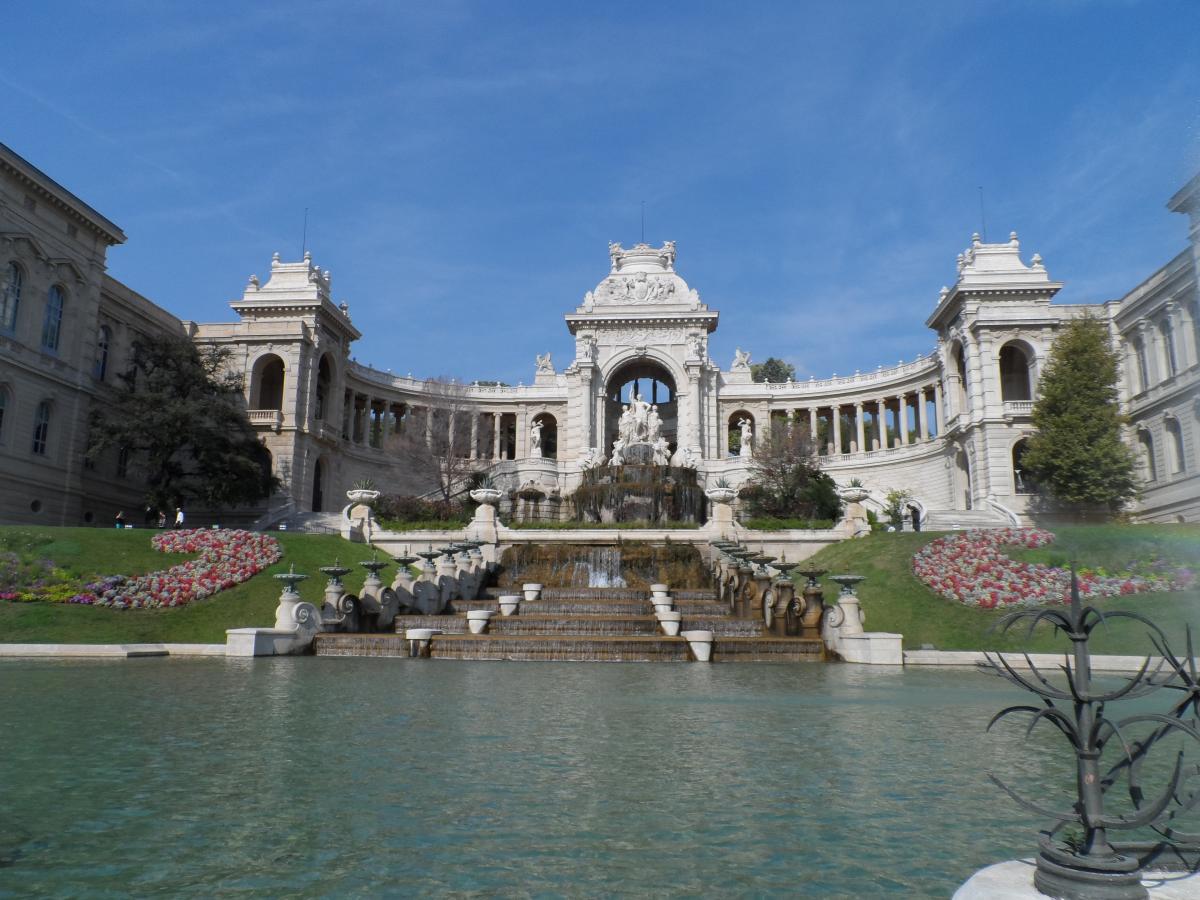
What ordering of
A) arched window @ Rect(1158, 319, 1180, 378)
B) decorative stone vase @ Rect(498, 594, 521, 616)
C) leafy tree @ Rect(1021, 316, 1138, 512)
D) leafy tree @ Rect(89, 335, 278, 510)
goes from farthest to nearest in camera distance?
arched window @ Rect(1158, 319, 1180, 378) → leafy tree @ Rect(1021, 316, 1138, 512) → leafy tree @ Rect(89, 335, 278, 510) → decorative stone vase @ Rect(498, 594, 521, 616)

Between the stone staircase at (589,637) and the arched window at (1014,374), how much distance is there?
131 feet

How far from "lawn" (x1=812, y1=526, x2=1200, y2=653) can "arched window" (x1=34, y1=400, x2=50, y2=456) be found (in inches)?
1472

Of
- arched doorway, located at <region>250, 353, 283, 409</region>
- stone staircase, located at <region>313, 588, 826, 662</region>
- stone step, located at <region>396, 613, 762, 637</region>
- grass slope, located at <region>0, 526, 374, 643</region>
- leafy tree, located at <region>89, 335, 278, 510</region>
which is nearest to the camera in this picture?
stone staircase, located at <region>313, 588, 826, 662</region>

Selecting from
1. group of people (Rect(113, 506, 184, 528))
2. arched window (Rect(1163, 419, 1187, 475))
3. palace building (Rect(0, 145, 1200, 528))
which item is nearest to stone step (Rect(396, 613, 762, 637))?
palace building (Rect(0, 145, 1200, 528))

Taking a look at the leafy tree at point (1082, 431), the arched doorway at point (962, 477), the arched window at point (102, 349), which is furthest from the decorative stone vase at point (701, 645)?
the arched window at point (102, 349)

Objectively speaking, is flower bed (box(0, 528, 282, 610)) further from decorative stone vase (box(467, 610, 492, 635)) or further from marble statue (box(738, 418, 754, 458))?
marble statue (box(738, 418, 754, 458))

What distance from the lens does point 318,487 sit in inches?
2320

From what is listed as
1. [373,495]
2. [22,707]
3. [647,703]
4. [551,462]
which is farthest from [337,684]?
[551,462]

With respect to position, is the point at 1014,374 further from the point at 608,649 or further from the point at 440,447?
the point at 608,649

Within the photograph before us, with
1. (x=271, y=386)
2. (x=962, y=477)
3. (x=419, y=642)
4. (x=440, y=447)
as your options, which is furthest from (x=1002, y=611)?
(x=271, y=386)

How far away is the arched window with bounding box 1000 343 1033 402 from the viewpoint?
186ft

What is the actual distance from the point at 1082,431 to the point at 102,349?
54.1 metres

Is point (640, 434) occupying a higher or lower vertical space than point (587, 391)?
lower

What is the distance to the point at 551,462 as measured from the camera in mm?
64812
